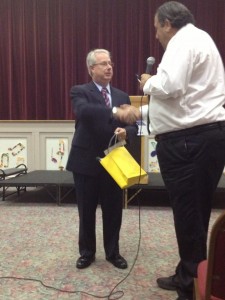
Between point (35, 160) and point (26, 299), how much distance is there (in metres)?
3.82

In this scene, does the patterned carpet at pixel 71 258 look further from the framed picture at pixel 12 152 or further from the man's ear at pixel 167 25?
the framed picture at pixel 12 152

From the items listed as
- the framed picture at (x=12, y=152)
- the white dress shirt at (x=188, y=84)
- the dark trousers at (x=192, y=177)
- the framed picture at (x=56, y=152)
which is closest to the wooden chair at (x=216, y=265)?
the dark trousers at (x=192, y=177)

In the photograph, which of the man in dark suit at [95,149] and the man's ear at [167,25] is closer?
the man's ear at [167,25]

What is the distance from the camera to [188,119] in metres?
1.63

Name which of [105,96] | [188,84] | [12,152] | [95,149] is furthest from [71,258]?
[12,152]

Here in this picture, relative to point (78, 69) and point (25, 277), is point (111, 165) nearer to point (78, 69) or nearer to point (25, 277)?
point (25, 277)

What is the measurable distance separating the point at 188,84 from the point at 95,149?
2.85 ft

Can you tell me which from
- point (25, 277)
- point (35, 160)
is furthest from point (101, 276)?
point (35, 160)

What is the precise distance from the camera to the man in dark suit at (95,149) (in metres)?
2.21

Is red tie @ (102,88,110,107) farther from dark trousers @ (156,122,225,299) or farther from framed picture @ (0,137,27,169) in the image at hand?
framed picture @ (0,137,27,169)

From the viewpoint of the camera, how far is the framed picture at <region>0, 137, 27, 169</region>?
5645 mm

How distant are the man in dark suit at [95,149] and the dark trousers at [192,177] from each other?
534mm

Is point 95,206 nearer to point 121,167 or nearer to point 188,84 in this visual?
point 121,167

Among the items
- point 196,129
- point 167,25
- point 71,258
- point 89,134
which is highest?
point 167,25
